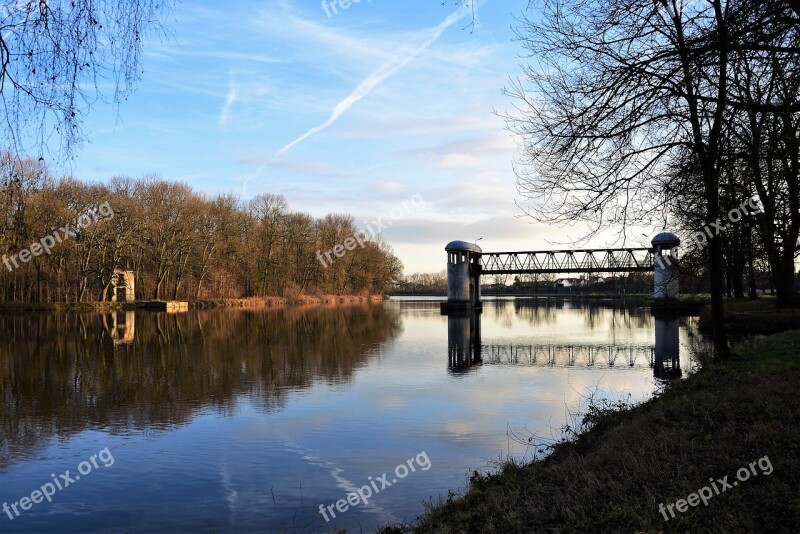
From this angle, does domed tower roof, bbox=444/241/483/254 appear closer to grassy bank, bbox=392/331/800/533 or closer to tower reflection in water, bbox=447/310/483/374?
tower reflection in water, bbox=447/310/483/374

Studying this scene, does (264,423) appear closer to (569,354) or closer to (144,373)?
(144,373)

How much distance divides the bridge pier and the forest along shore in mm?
61555

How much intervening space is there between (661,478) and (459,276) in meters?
67.9

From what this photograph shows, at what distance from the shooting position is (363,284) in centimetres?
11750

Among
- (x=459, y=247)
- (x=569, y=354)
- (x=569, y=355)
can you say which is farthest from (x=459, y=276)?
(x=569, y=355)

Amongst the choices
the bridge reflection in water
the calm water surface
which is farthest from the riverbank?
the bridge reflection in water

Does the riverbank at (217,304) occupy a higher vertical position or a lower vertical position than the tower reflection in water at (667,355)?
higher

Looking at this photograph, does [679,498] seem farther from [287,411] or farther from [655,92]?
[287,411]

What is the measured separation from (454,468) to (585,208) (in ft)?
17.2

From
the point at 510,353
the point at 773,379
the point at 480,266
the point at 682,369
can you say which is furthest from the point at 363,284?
the point at 773,379

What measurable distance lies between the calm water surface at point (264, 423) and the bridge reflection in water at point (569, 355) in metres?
0.17

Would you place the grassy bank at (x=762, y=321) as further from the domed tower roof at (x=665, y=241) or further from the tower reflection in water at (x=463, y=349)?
the domed tower roof at (x=665, y=241)

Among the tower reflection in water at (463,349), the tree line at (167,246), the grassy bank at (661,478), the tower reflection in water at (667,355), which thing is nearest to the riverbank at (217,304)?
the tree line at (167,246)

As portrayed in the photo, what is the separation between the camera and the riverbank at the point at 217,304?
211 ft
